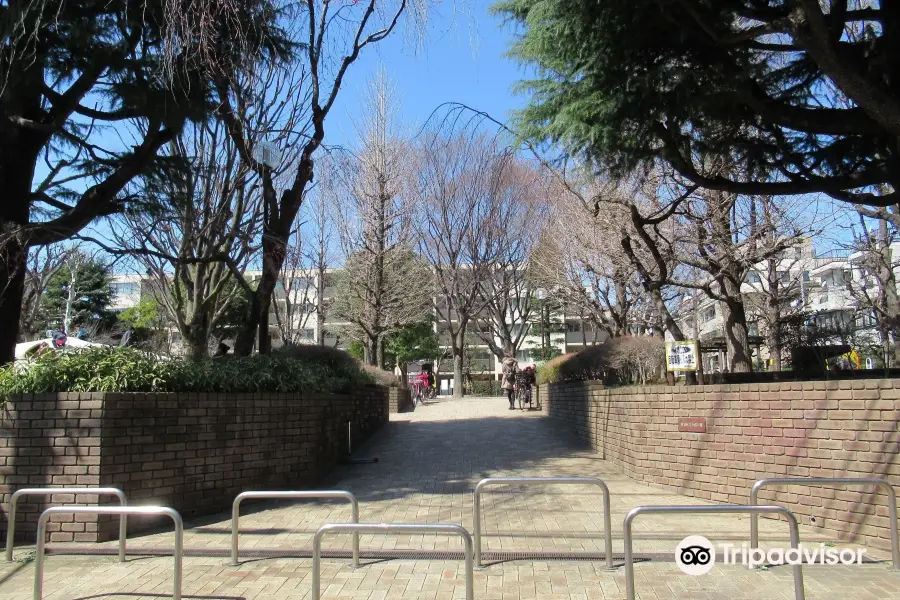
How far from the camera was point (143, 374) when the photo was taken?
751 cm

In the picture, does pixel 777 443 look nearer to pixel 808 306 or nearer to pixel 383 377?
pixel 383 377

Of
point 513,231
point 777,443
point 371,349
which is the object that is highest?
point 513,231

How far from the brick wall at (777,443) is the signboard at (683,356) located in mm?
591

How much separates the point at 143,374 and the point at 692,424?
270 inches

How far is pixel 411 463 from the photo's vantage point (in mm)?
11086

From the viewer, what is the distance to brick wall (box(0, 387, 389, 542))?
22.2ft

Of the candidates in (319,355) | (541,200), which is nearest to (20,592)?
(319,355)

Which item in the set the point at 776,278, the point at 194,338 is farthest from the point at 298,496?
the point at 776,278

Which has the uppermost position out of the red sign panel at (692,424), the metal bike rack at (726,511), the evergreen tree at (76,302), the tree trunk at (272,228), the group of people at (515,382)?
the evergreen tree at (76,302)

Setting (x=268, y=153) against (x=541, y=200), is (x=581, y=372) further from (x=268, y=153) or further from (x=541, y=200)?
(x=541, y=200)

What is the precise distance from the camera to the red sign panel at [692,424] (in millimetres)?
8523

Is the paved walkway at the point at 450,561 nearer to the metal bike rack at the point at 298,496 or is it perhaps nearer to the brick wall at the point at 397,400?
the metal bike rack at the point at 298,496

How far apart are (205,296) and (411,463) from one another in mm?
5379
